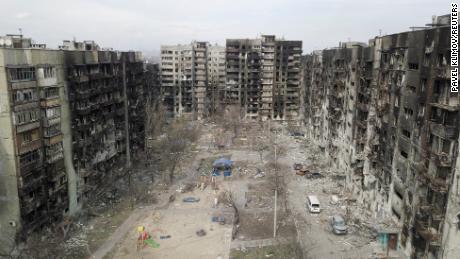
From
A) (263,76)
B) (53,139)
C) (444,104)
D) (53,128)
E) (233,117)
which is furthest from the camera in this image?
(263,76)

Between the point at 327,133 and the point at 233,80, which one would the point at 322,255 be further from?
the point at 233,80

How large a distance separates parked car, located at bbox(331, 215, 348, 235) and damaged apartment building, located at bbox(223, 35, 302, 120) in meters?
61.4

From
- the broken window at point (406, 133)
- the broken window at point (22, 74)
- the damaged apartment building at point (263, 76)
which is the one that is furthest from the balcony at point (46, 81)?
the damaged apartment building at point (263, 76)

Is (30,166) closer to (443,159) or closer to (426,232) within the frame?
(426,232)

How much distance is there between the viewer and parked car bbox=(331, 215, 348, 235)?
35.8 m

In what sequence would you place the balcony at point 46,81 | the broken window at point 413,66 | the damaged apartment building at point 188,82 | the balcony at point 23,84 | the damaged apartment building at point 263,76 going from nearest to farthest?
the balcony at point 23,84 < the broken window at point 413,66 < the balcony at point 46,81 < the damaged apartment building at point 263,76 < the damaged apartment building at point 188,82

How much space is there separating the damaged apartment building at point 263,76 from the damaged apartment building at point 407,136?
43319mm

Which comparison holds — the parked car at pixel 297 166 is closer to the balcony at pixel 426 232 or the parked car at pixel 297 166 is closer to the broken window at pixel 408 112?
the broken window at pixel 408 112

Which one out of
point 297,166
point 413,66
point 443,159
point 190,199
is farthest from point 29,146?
point 297,166

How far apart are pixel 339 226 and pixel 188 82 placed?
69583 mm

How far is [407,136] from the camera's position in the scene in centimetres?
3192

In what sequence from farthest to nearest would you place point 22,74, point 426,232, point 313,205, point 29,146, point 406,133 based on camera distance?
1. point 313,205
2. point 406,133
3. point 29,146
4. point 22,74
5. point 426,232

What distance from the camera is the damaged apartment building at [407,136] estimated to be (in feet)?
83.5

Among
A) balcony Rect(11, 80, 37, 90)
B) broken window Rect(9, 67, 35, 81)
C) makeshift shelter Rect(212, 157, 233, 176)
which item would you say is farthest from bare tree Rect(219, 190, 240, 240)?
broken window Rect(9, 67, 35, 81)
